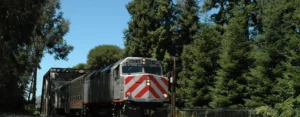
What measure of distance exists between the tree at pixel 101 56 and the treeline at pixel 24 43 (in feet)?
73.7

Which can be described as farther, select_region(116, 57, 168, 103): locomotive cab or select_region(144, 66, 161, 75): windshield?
select_region(144, 66, 161, 75): windshield

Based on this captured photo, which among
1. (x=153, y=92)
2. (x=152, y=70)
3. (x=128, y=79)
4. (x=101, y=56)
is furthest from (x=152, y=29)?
(x=101, y=56)

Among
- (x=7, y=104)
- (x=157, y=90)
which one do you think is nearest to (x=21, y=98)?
(x=7, y=104)

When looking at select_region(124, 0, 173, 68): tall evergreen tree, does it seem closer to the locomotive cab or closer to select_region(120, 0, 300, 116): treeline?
select_region(120, 0, 300, 116): treeline

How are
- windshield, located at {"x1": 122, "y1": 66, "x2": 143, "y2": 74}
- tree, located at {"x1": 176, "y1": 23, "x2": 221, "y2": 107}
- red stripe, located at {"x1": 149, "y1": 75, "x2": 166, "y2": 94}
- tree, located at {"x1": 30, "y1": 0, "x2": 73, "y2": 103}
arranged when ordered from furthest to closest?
1. tree, located at {"x1": 30, "y1": 0, "x2": 73, "y2": 103}
2. tree, located at {"x1": 176, "y1": 23, "x2": 221, "y2": 107}
3. windshield, located at {"x1": 122, "y1": 66, "x2": 143, "y2": 74}
4. red stripe, located at {"x1": 149, "y1": 75, "x2": 166, "y2": 94}

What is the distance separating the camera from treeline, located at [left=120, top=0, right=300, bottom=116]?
19922mm

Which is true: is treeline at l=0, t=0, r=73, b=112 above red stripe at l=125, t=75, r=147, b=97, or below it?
above

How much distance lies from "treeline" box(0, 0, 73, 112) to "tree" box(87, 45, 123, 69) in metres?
22.5

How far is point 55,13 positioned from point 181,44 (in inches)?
715

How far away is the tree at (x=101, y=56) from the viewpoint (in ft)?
267

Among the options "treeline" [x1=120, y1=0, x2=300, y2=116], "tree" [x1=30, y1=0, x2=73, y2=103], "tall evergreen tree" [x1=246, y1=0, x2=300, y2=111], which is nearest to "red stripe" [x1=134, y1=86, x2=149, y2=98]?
"treeline" [x1=120, y1=0, x2=300, y2=116]

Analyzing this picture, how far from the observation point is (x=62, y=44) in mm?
52812

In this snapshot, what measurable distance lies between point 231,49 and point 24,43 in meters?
13.3

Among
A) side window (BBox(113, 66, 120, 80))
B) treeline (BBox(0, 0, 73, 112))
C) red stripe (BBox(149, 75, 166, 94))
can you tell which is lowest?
red stripe (BBox(149, 75, 166, 94))
